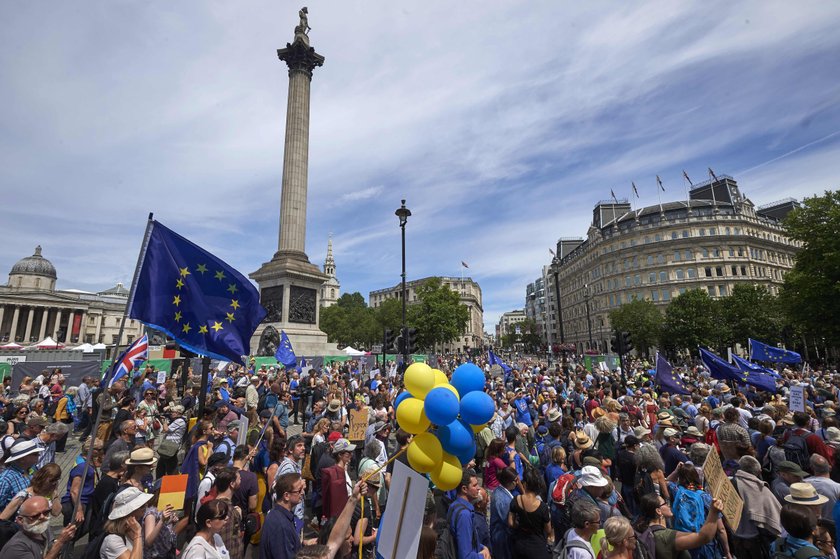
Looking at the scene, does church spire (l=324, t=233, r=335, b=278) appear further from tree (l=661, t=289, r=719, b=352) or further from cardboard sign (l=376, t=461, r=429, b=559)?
cardboard sign (l=376, t=461, r=429, b=559)

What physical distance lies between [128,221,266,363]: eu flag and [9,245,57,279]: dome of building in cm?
12543

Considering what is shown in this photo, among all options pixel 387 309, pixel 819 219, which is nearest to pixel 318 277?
pixel 819 219

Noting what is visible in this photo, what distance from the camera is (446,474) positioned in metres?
4.25

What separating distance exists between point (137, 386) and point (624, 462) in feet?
51.2

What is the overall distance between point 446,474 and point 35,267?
130629mm

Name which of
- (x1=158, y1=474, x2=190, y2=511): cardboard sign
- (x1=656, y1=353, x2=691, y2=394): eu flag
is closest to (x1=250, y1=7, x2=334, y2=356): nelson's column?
(x1=656, y1=353, x2=691, y2=394): eu flag

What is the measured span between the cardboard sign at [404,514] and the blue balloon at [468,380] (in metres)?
1.41

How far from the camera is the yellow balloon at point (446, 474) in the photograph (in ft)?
13.9

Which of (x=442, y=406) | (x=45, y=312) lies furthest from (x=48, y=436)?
(x=45, y=312)

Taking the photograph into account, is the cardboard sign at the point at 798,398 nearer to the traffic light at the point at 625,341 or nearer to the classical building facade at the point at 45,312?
the traffic light at the point at 625,341

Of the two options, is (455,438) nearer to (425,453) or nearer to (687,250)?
(425,453)

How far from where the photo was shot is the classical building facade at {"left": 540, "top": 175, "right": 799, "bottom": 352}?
235 ft

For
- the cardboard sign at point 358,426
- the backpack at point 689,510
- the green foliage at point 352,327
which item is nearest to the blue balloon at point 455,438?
the backpack at point 689,510

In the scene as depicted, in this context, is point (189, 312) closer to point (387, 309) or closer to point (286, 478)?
point (286, 478)
